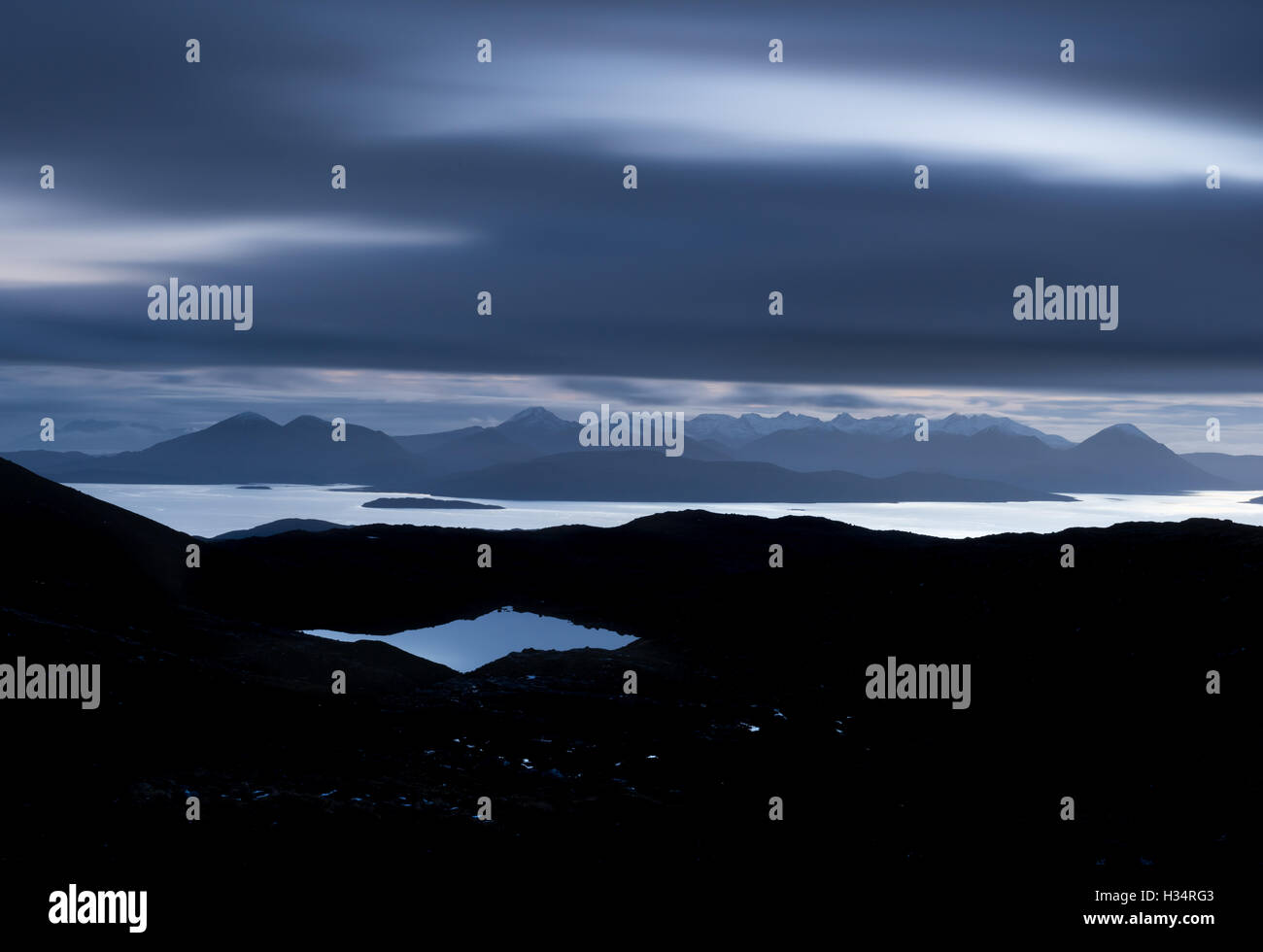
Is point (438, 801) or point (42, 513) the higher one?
point (42, 513)

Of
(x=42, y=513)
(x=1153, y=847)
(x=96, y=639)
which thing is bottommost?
(x=1153, y=847)

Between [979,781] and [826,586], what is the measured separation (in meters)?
37.6

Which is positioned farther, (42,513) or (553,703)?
(42,513)

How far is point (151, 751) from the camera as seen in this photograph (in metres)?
32.3

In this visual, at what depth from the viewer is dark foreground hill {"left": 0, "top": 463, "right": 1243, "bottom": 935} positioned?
79.7 feet

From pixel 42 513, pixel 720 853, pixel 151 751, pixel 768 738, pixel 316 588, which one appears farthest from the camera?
pixel 316 588

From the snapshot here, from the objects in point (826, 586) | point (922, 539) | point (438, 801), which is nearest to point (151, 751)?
point (438, 801)

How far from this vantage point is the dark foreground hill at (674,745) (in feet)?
79.7

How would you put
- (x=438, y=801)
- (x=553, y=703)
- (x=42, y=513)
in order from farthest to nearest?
(x=42, y=513), (x=553, y=703), (x=438, y=801)

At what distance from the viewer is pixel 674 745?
36375 millimetres
